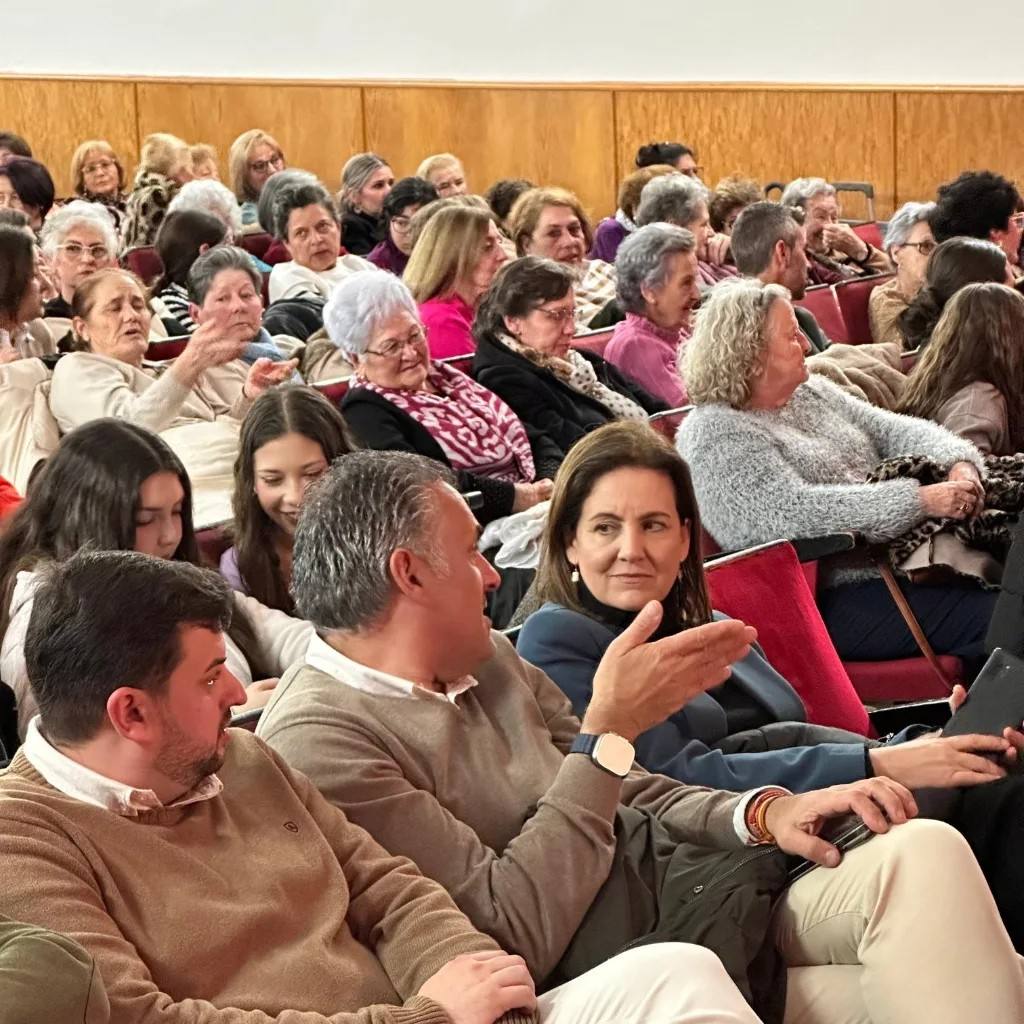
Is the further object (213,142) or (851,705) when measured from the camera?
(213,142)

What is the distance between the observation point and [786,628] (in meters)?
2.97

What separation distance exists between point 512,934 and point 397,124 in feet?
30.8

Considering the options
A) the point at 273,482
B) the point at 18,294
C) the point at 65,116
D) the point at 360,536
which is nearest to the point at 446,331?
the point at 18,294

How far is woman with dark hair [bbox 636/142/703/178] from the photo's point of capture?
840 cm

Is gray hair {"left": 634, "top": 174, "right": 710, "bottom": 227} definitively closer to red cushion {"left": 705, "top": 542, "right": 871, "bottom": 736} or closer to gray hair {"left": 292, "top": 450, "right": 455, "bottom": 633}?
red cushion {"left": 705, "top": 542, "right": 871, "bottom": 736}

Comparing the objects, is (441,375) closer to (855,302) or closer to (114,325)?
(114,325)

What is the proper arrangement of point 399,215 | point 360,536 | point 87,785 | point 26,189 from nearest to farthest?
point 87,785
point 360,536
point 26,189
point 399,215

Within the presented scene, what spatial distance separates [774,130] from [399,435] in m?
6.65

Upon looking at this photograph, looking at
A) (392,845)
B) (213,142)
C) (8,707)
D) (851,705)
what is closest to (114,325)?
(8,707)

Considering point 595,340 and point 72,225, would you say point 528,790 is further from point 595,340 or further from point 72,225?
point 72,225

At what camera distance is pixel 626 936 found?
191cm

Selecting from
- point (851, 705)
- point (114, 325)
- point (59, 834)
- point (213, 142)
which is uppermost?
point (213, 142)

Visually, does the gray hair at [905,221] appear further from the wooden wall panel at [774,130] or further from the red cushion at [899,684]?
the wooden wall panel at [774,130]

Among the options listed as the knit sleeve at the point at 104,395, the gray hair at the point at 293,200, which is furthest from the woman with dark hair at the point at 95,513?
the gray hair at the point at 293,200
